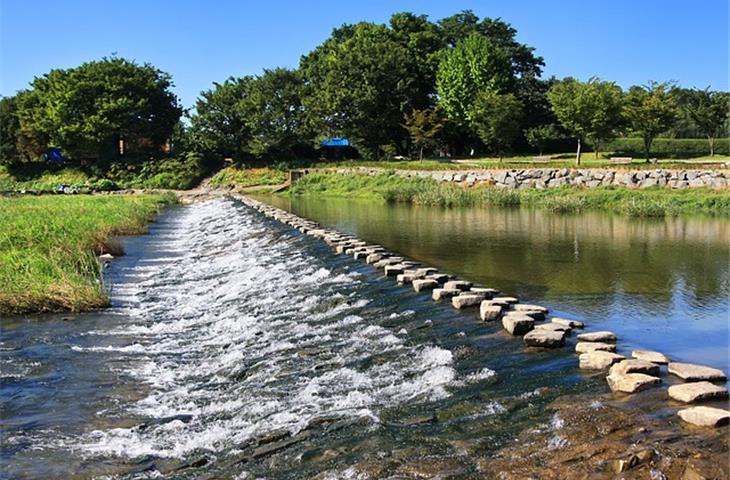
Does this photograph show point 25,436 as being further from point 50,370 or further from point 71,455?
point 50,370

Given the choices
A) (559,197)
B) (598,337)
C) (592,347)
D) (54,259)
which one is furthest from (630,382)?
(559,197)

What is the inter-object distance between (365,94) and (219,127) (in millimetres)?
13218

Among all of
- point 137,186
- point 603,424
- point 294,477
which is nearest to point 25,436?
point 294,477

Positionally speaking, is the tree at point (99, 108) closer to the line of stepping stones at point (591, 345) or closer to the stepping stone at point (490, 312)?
the line of stepping stones at point (591, 345)

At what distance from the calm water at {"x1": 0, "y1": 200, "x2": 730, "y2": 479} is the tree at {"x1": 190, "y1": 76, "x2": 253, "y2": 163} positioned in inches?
1630

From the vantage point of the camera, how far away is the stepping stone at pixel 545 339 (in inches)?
278

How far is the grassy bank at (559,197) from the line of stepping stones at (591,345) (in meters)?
15.2

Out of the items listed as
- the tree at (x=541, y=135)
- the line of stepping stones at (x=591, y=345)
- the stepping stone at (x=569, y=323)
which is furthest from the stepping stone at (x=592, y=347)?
the tree at (x=541, y=135)

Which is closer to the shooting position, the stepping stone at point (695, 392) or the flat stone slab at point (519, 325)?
the stepping stone at point (695, 392)

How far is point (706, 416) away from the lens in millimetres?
4781

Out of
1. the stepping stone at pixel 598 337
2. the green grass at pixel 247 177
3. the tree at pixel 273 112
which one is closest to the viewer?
the stepping stone at pixel 598 337

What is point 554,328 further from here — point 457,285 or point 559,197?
point 559,197

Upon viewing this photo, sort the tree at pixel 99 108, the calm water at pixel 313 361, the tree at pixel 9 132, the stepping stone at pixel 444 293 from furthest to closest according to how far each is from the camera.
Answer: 1. the tree at pixel 9 132
2. the tree at pixel 99 108
3. the stepping stone at pixel 444 293
4. the calm water at pixel 313 361

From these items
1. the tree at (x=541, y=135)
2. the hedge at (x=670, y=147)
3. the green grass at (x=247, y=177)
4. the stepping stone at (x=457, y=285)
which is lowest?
the stepping stone at (x=457, y=285)
